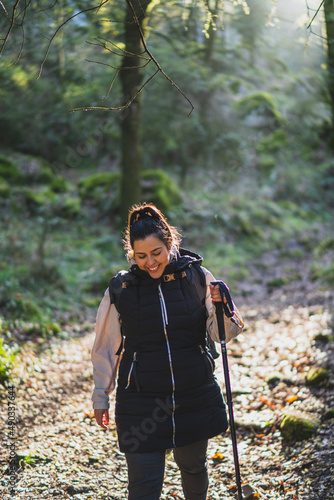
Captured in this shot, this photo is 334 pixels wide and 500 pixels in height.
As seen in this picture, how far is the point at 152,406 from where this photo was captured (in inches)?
96.7

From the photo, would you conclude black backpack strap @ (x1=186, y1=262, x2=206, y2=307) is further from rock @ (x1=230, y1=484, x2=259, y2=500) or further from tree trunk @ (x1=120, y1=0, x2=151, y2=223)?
tree trunk @ (x1=120, y1=0, x2=151, y2=223)

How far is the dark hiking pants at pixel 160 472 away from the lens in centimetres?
238

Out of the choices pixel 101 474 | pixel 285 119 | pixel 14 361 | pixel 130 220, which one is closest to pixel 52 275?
pixel 14 361

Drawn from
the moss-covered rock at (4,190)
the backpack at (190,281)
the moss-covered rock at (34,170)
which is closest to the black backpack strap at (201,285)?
the backpack at (190,281)

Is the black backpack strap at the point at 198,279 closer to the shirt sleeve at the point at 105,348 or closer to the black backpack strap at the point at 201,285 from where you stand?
the black backpack strap at the point at 201,285

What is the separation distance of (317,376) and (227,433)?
1179 mm

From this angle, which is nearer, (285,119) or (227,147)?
(227,147)

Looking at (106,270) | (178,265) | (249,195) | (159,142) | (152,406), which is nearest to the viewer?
(152,406)

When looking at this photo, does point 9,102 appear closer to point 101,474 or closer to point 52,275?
point 52,275

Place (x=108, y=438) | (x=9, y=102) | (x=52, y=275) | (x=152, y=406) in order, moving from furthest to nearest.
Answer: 1. (x=9, y=102)
2. (x=52, y=275)
3. (x=108, y=438)
4. (x=152, y=406)

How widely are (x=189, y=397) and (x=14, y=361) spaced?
354 cm

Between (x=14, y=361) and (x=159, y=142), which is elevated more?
(x=159, y=142)

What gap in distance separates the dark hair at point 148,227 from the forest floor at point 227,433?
2.10 meters

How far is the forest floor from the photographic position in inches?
134
